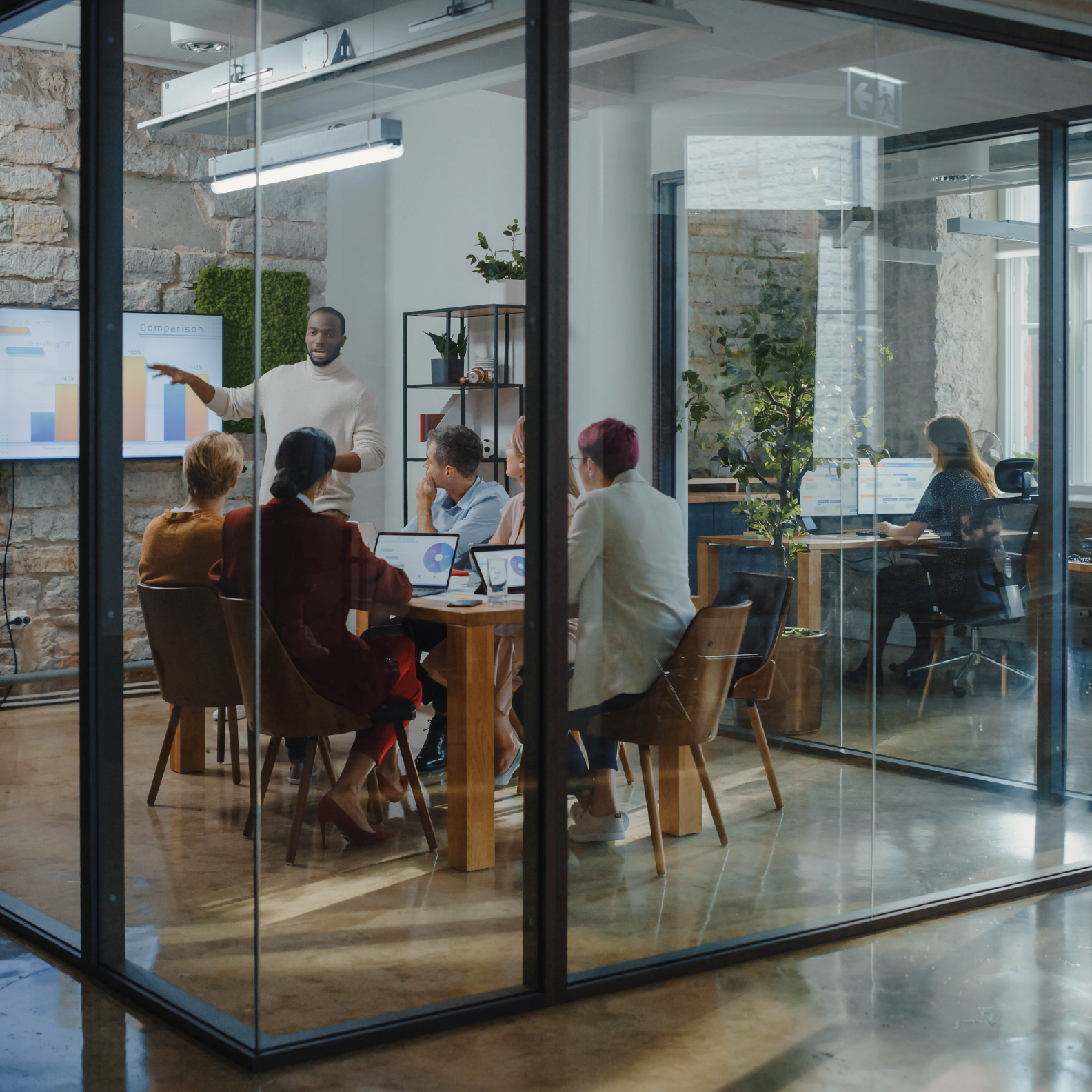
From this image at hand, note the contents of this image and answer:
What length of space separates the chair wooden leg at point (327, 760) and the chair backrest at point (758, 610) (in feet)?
3.28

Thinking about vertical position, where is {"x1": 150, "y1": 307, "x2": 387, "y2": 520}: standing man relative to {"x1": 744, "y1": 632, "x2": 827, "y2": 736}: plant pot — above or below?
above

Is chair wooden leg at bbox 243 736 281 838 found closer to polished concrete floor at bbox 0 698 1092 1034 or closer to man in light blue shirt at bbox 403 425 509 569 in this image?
polished concrete floor at bbox 0 698 1092 1034

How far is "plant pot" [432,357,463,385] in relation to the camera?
9.70 ft

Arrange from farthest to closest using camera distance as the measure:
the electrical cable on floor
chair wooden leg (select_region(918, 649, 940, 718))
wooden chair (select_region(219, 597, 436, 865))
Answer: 1. the electrical cable on floor
2. chair wooden leg (select_region(918, 649, 940, 718))
3. wooden chair (select_region(219, 597, 436, 865))

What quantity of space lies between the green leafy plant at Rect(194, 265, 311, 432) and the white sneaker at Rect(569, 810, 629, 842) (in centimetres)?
120

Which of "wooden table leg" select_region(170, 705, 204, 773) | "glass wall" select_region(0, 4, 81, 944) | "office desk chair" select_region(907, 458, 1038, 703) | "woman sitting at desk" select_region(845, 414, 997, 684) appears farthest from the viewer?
"glass wall" select_region(0, 4, 81, 944)

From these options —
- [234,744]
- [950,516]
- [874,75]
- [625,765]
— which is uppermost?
[874,75]

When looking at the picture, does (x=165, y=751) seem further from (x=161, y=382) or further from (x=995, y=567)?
(x=995, y=567)

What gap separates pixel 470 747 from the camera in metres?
3.20

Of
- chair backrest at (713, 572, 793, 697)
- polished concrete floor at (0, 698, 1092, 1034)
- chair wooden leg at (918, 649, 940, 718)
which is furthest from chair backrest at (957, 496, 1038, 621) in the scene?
chair backrest at (713, 572, 793, 697)

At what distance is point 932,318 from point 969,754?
1251 mm

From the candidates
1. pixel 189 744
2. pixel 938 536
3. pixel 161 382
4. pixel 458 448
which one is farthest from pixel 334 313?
pixel 938 536

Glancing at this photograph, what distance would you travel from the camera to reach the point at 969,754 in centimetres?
402

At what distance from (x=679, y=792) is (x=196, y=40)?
79.1 inches
